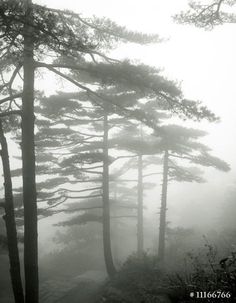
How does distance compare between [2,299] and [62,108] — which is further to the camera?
[2,299]

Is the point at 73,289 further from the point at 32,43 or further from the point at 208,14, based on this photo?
the point at 208,14

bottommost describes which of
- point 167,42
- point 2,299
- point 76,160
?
point 2,299

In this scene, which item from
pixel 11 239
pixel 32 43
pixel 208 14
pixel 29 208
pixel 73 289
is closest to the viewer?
pixel 32 43

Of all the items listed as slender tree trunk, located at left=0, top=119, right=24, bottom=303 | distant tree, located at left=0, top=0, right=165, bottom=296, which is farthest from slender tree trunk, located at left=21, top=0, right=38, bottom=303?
slender tree trunk, located at left=0, top=119, right=24, bottom=303

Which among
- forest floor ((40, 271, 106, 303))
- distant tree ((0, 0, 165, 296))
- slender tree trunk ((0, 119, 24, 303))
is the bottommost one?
forest floor ((40, 271, 106, 303))

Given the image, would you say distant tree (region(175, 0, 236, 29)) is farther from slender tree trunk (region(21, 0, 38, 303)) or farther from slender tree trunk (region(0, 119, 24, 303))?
slender tree trunk (region(0, 119, 24, 303))

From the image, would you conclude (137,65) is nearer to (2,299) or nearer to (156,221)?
(2,299)

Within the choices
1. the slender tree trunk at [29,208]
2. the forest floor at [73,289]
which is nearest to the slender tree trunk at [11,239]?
the slender tree trunk at [29,208]

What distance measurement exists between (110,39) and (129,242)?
24360mm

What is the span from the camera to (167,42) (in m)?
11.2

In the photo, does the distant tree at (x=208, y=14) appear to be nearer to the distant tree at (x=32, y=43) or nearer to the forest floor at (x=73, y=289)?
the distant tree at (x=32, y=43)

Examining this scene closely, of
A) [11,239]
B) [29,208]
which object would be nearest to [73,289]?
[11,239]

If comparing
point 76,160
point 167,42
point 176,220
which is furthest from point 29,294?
point 176,220

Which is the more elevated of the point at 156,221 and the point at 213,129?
the point at 213,129
